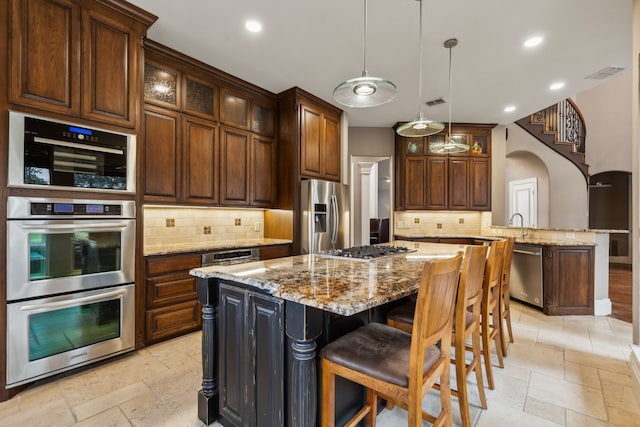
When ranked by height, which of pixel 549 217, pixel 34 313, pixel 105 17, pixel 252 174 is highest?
pixel 105 17

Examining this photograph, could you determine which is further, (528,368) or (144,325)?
(144,325)

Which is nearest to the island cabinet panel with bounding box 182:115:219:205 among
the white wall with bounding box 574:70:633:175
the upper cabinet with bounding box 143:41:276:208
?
the upper cabinet with bounding box 143:41:276:208

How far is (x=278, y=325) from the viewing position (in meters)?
1.34

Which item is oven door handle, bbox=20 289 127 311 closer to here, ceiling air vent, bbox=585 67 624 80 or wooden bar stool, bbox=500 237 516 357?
wooden bar stool, bbox=500 237 516 357

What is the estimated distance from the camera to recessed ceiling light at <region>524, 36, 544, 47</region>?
2809 mm

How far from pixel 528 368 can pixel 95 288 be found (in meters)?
3.50

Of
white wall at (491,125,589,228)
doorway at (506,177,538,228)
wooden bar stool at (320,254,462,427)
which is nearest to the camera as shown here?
wooden bar stool at (320,254,462,427)

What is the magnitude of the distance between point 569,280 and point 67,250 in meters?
5.22

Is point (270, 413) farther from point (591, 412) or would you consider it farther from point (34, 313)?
point (591, 412)

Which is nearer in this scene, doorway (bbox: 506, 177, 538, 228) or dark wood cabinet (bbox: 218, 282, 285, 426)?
dark wood cabinet (bbox: 218, 282, 285, 426)

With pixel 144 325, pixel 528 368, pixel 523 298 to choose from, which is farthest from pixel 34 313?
pixel 523 298

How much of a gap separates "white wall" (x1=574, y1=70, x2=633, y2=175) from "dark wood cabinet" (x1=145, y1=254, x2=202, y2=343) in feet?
28.7

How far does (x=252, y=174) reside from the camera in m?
3.83

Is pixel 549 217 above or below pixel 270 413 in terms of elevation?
above
